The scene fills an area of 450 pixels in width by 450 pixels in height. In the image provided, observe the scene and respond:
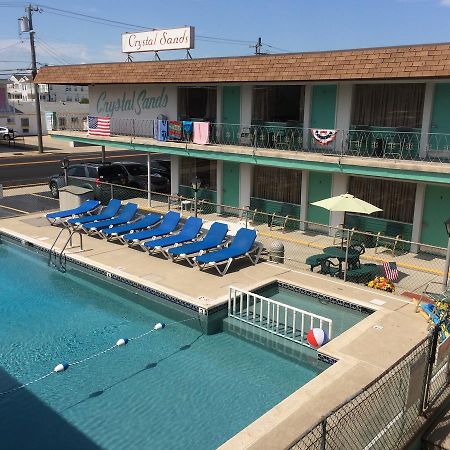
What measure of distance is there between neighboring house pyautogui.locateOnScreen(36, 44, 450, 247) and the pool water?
5.47 meters

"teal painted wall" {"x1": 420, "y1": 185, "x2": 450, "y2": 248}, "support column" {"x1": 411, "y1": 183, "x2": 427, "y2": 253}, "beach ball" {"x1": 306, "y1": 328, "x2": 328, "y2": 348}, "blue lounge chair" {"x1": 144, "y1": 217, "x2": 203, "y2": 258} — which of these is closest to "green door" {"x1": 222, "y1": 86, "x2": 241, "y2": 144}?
"blue lounge chair" {"x1": 144, "y1": 217, "x2": 203, "y2": 258}

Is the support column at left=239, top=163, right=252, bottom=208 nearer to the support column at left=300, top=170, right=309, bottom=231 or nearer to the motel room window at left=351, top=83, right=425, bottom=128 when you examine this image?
the support column at left=300, top=170, right=309, bottom=231

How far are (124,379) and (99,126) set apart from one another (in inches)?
711

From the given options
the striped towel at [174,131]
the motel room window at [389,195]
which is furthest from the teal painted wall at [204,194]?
the motel room window at [389,195]

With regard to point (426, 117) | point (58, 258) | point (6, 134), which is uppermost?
point (426, 117)

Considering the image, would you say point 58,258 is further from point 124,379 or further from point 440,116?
point 440,116

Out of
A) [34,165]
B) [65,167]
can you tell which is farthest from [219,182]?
[34,165]

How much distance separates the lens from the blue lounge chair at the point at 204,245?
14523 mm

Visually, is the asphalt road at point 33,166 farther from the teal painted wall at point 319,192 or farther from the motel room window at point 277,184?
the teal painted wall at point 319,192

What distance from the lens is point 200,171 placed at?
23547 millimetres

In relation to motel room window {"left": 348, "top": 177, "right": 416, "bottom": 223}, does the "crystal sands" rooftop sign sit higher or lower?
higher

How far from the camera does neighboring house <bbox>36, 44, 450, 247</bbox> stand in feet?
51.3

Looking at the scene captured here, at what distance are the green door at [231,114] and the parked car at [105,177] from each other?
5896 mm

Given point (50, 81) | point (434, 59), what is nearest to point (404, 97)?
point (434, 59)
